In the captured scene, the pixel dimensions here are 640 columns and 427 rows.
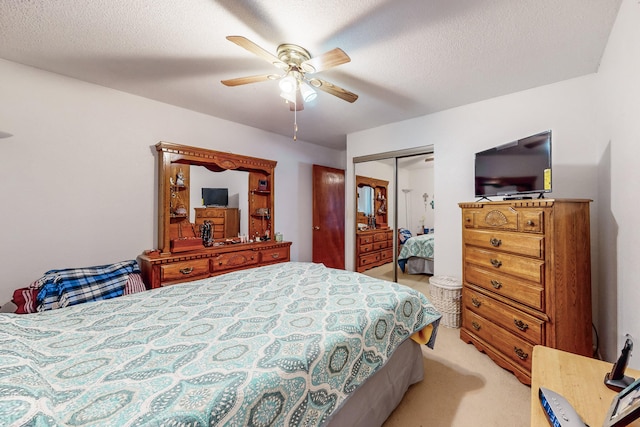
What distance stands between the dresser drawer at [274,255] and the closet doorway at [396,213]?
1.15 m

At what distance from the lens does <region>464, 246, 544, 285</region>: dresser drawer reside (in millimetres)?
1761

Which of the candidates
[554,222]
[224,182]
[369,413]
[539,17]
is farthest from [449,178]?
[224,182]

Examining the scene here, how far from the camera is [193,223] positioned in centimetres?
311

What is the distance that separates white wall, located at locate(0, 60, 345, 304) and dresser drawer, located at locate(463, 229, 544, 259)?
3.30 metres

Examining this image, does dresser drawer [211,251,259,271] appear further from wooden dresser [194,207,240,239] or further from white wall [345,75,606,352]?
white wall [345,75,606,352]

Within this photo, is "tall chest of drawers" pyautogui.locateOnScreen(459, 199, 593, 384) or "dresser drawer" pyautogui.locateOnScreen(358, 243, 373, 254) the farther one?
"dresser drawer" pyautogui.locateOnScreen(358, 243, 373, 254)

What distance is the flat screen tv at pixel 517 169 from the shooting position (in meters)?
1.92

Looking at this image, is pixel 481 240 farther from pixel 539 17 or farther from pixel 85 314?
pixel 85 314

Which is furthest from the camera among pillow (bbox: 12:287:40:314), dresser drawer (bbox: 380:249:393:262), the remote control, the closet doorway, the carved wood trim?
dresser drawer (bbox: 380:249:393:262)

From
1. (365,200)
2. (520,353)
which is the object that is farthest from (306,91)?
(520,353)

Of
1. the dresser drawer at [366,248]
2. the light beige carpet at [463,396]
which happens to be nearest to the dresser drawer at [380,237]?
the dresser drawer at [366,248]

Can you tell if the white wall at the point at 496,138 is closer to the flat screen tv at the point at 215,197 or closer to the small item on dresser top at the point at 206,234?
the flat screen tv at the point at 215,197

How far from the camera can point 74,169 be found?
237 centimetres

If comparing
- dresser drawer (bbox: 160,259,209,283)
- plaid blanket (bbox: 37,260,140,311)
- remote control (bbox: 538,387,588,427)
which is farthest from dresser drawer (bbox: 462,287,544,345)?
plaid blanket (bbox: 37,260,140,311)
